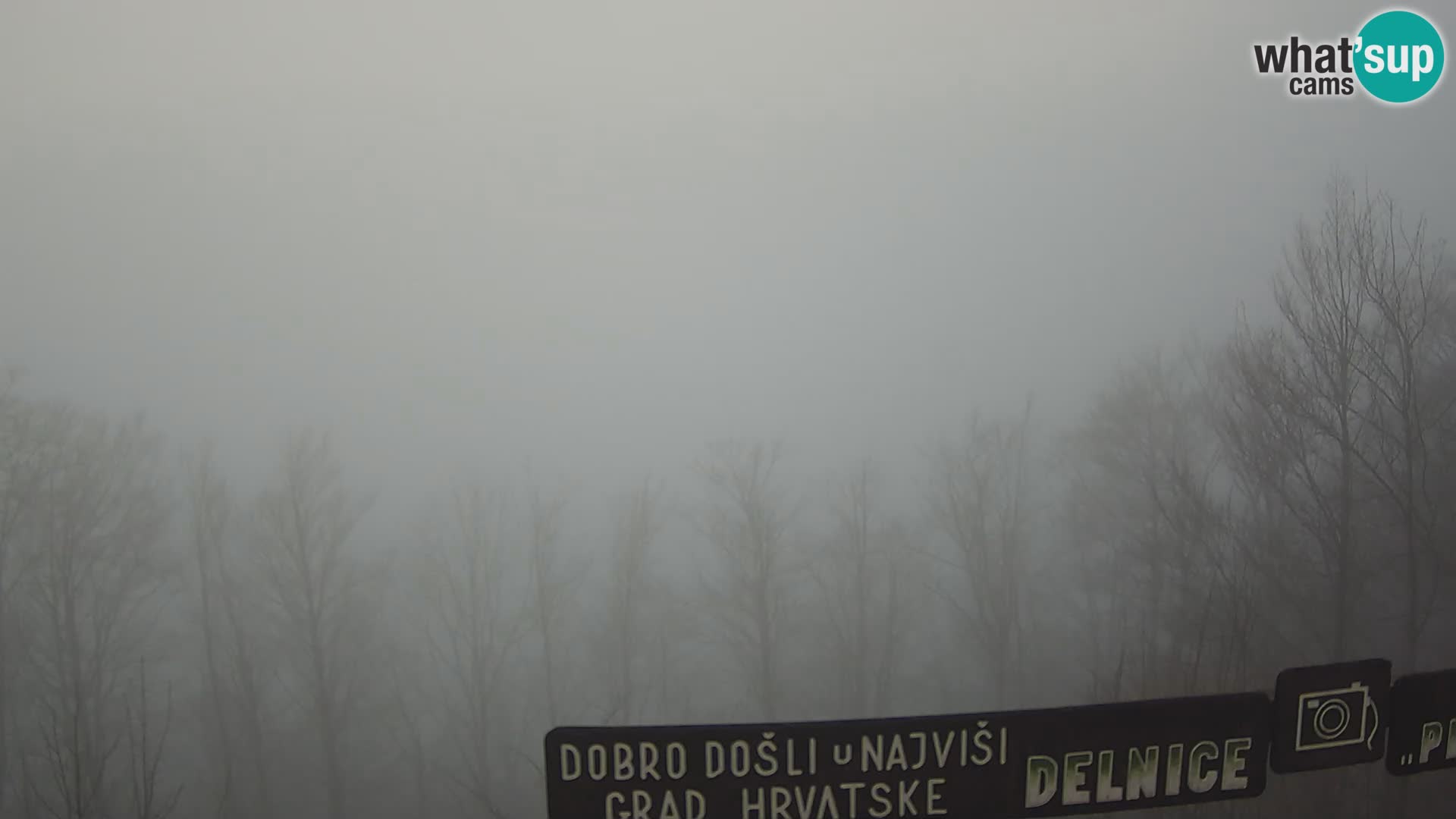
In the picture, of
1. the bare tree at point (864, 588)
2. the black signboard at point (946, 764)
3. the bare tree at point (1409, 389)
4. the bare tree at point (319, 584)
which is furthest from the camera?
the bare tree at point (1409, 389)

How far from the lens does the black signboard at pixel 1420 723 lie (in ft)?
7.30

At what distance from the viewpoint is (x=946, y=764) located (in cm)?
207

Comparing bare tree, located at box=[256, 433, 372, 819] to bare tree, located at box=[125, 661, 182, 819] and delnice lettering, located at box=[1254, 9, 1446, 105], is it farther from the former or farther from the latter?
delnice lettering, located at box=[1254, 9, 1446, 105]

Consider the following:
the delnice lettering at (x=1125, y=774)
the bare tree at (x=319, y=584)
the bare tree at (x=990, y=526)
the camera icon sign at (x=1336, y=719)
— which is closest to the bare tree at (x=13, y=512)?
the bare tree at (x=319, y=584)

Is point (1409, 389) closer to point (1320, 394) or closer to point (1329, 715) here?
point (1320, 394)

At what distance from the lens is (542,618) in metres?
2.23

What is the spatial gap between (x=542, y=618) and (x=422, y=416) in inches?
24.2

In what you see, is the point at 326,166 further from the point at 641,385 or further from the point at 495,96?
the point at 641,385

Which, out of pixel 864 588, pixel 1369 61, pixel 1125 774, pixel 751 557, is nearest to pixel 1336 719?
pixel 1125 774

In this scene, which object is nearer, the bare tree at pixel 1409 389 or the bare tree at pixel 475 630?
the bare tree at pixel 475 630

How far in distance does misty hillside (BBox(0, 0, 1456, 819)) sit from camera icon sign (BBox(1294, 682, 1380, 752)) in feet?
0.57

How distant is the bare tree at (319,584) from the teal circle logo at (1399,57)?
2929mm

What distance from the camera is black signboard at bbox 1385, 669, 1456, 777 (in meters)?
2.23

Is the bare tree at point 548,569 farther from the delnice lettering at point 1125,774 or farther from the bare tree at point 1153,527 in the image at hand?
the bare tree at point 1153,527
